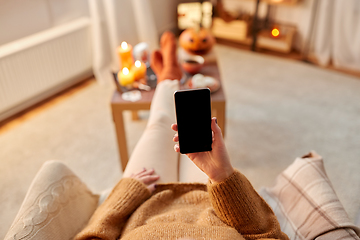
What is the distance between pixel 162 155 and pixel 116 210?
275 millimetres

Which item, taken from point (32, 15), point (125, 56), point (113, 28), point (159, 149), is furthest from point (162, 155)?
point (113, 28)

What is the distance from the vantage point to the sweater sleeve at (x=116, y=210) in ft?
2.74

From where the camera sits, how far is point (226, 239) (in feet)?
2.39

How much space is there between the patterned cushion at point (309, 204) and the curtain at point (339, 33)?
1962 millimetres

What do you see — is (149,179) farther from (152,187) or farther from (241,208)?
(241,208)

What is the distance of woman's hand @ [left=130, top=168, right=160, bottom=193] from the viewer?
97 centimetres

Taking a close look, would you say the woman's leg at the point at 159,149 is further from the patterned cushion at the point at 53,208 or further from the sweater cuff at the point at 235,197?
the sweater cuff at the point at 235,197

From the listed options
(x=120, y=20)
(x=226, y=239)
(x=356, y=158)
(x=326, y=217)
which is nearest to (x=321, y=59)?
(x=356, y=158)

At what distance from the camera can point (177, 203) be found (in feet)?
3.10

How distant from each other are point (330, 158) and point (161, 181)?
115cm

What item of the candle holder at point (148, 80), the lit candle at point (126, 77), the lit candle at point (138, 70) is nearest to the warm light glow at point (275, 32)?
the candle holder at point (148, 80)

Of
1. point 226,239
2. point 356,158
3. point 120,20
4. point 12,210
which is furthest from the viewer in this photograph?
point 120,20

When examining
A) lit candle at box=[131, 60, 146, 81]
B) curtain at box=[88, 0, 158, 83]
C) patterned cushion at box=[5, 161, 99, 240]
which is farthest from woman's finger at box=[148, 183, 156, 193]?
curtain at box=[88, 0, 158, 83]

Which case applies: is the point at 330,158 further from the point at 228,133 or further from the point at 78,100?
the point at 78,100
